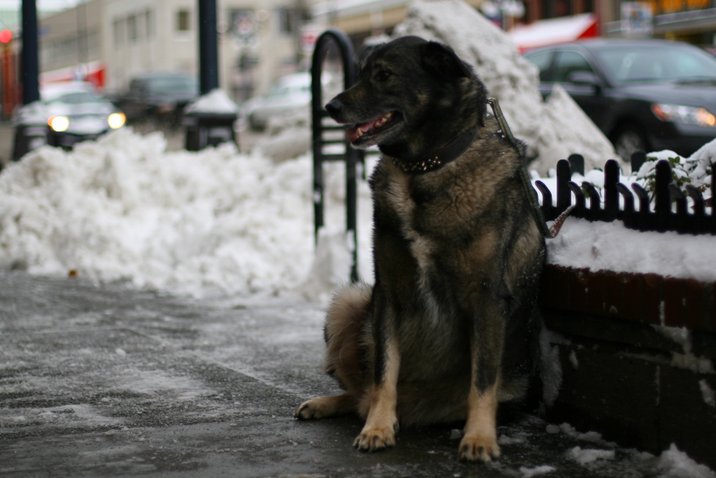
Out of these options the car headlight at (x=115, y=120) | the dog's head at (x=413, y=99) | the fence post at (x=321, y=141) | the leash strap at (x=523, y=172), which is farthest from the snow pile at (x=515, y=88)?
the car headlight at (x=115, y=120)

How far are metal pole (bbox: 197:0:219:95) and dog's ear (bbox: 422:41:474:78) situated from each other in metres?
10.4

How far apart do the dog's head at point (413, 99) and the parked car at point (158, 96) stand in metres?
30.3

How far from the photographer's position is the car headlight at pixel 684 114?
12.7m

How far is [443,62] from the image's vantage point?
14.0 ft

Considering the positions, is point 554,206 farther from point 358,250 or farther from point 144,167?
point 144,167

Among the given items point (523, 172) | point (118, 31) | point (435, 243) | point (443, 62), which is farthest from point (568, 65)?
point (118, 31)

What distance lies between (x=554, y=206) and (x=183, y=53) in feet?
233

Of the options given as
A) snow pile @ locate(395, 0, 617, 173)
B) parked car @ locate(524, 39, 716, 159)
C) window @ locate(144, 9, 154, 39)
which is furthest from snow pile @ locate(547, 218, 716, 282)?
window @ locate(144, 9, 154, 39)

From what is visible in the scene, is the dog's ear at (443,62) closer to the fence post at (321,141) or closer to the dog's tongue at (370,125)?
the dog's tongue at (370,125)

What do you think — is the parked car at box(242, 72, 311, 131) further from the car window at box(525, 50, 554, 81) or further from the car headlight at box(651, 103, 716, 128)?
the car headlight at box(651, 103, 716, 128)

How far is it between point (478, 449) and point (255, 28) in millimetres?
63801

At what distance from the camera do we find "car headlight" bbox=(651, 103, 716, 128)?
12.7 metres

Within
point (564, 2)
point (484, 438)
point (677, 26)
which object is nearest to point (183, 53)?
point (564, 2)

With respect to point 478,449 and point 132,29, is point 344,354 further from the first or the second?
point 132,29
